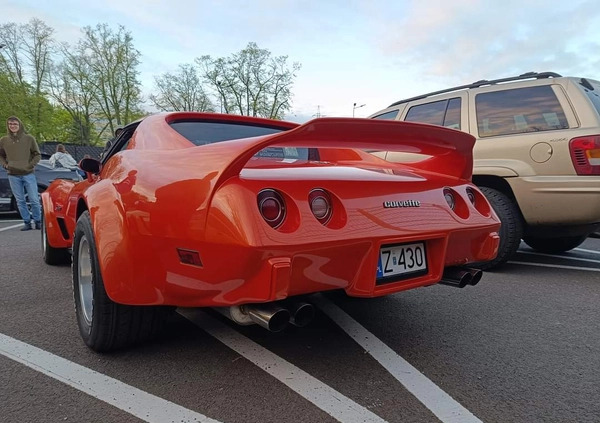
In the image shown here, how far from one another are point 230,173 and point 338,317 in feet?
4.83

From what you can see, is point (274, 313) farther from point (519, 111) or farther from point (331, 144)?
point (519, 111)

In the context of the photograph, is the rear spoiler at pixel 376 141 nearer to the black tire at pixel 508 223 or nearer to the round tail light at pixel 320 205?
the round tail light at pixel 320 205

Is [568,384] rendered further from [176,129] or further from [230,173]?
[176,129]

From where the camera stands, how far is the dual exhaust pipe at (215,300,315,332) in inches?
63.9

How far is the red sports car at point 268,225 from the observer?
155 cm

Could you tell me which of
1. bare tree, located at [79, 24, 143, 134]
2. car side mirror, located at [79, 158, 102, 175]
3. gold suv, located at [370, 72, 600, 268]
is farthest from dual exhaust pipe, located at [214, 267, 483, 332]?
bare tree, located at [79, 24, 143, 134]

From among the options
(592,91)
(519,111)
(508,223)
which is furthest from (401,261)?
(592,91)

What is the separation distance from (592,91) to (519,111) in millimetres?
617

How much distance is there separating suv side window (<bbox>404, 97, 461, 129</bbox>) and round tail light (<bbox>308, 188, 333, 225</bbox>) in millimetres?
3176

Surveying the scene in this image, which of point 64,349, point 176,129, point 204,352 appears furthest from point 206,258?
point 64,349

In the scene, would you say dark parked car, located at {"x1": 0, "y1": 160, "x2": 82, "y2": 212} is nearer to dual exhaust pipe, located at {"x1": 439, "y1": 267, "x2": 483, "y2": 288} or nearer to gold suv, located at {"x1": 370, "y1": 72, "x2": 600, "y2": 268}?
gold suv, located at {"x1": 370, "y1": 72, "x2": 600, "y2": 268}

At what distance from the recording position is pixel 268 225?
1527 mm

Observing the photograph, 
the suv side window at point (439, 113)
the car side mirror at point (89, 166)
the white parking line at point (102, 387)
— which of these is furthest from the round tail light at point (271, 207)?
the suv side window at point (439, 113)

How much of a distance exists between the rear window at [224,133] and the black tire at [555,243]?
3572 mm
